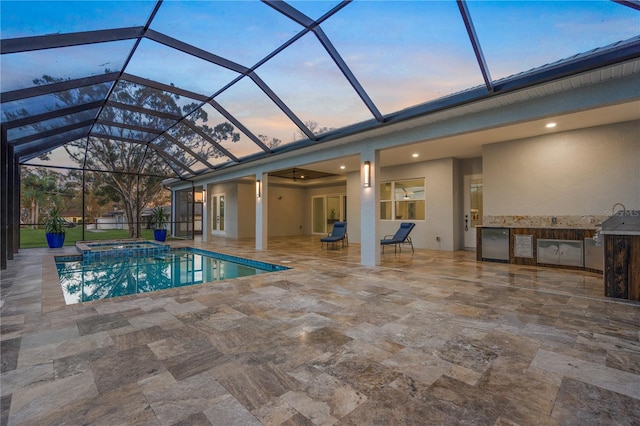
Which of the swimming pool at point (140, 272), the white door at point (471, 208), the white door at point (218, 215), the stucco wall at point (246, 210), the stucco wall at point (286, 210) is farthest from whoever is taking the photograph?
the white door at point (218, 215)

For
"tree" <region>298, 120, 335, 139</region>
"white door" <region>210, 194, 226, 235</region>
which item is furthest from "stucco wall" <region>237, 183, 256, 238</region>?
"tree" <region>298, 120, 335, 139</region>

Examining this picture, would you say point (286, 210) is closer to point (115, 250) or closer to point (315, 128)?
point (115, 250)

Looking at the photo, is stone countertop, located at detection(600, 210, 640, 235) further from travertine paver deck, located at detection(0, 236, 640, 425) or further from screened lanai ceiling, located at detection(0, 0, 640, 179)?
screened lanai ceiling, located at detection(0, 0, 640, 179)

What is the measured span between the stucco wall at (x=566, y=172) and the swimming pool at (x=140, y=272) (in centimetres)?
581

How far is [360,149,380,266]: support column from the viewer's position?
6.62 metres

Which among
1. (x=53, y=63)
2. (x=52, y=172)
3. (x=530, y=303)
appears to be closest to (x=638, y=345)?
(x=530, y=303)

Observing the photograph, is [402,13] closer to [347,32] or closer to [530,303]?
[347,32]

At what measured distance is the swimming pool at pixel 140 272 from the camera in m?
5.18

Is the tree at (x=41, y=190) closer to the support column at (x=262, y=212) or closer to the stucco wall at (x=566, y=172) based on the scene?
the support column at (x=262, y=212)

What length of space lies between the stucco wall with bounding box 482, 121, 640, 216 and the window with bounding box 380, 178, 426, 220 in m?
2.58

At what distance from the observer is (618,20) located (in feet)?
10.8

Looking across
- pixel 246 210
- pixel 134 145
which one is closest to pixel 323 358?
pixel 134 145

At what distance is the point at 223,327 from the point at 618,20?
540 cm

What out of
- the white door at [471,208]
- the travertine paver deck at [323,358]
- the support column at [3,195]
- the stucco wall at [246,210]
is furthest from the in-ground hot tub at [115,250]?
the white door at [471,208]
